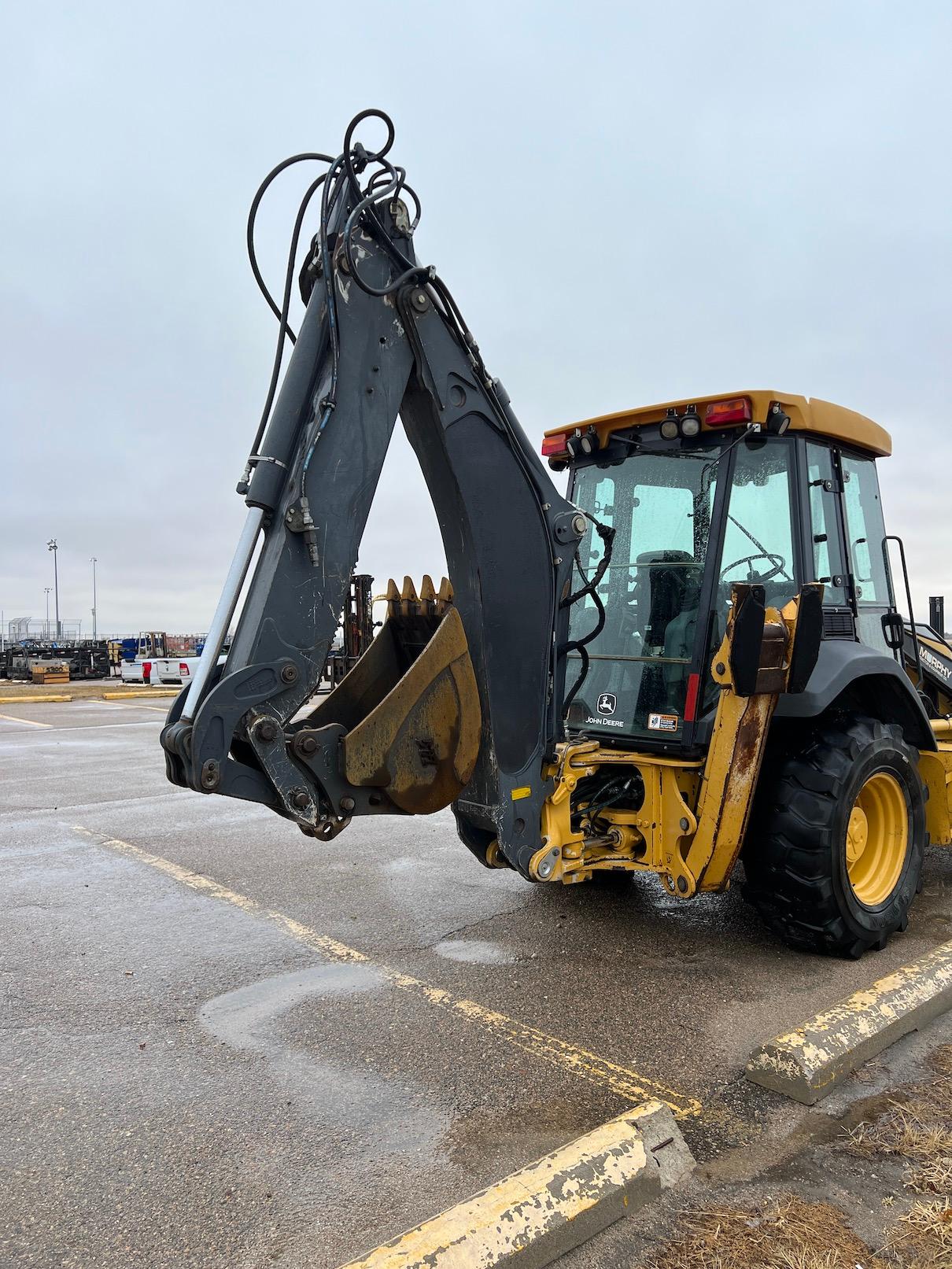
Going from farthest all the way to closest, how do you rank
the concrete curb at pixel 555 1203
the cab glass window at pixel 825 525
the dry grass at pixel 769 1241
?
the cab glass window at pixel 825 525, the dry grass at pixel 769 1241, the concrete curb at pixel 555 1203

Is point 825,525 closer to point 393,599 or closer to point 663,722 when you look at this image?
point 663,722

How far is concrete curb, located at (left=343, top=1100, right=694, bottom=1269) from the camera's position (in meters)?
2.28

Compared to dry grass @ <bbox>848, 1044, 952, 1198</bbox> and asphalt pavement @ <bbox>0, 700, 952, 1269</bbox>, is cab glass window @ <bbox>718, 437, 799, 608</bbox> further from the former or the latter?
dry grass @ <bbox>848, 1044, 952, 1198</bbox>

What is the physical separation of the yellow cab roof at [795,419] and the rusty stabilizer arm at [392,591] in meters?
1.03

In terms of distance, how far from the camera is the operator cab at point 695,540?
14.8ft

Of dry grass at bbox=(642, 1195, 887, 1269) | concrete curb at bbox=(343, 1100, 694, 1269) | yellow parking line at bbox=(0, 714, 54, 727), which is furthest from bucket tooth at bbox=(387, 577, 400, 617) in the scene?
yellow parking line at bbox=(0, 714, 54, 727)

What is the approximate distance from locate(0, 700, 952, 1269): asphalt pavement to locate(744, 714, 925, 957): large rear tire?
209 mm

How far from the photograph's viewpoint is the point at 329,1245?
2.47 metres

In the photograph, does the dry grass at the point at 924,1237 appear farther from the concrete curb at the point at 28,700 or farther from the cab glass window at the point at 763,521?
the concrete curb at the point at 28,700

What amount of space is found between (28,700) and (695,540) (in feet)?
68.9

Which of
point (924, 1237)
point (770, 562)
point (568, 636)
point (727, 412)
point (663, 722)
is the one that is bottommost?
point (924, 1237)

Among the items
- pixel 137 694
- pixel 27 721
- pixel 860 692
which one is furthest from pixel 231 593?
pixel 137 694

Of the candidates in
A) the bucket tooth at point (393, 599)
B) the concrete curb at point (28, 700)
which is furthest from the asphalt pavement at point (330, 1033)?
the concrete curb at point (28, 700)

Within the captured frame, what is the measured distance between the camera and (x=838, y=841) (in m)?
4.28
